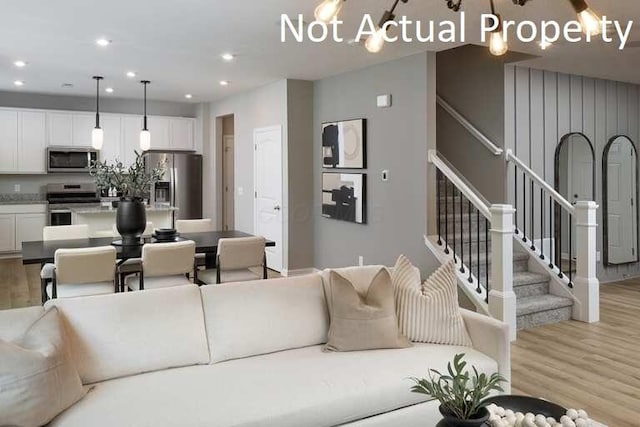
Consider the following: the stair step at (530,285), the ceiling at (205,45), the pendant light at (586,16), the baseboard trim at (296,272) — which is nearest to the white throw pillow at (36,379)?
the pendant light at (586,16)

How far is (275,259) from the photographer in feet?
24.8

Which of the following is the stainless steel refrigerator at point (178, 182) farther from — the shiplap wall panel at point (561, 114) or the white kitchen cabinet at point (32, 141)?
the shiplap wall panel at point (561, 114)

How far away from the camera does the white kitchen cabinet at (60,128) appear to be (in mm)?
8742

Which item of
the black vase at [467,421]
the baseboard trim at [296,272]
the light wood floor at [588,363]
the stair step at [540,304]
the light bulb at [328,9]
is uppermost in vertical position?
the light bulb at [328,9]

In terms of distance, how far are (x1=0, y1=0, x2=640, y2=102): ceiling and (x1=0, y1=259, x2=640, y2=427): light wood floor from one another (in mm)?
2678

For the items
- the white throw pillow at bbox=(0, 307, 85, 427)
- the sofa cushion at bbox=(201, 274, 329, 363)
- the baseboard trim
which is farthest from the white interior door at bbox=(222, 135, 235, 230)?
the white throw pillow at bbox=(0, 307, 85, 427)

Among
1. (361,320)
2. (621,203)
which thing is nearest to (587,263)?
(621,203)

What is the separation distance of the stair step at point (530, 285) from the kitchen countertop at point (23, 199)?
732 centimetres

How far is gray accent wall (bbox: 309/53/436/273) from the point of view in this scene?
549 centimetres

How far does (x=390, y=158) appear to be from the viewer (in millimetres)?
5906

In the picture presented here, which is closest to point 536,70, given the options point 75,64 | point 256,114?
point 256,114

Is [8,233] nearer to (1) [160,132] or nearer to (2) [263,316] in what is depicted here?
(1) [160,132]

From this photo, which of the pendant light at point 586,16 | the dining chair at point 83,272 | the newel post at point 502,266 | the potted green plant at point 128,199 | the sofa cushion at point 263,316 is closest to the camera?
the pendant light at point 586,16

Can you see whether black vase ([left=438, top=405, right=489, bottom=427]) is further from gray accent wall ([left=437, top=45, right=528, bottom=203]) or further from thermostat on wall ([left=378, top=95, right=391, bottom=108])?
gray accent wall ([left=437, top=45, right=528, bottom=203])
